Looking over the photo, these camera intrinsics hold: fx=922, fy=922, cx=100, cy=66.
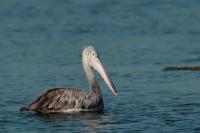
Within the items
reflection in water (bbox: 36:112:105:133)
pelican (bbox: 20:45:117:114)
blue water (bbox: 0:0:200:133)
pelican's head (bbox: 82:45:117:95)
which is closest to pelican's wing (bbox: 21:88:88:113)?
pelican (bbox: 20:45:117:114)

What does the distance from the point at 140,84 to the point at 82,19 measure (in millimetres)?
9435

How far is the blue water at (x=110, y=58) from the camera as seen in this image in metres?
13.4

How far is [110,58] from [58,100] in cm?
493

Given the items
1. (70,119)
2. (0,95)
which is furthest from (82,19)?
(70,119)

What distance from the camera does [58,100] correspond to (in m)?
14.3

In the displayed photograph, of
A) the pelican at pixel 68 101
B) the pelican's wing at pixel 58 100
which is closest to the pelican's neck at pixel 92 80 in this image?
the pelican at pixel 68 101

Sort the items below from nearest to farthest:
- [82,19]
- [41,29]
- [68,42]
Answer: [68,42]
[41,29]
[82,19]

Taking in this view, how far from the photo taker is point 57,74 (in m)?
17.3

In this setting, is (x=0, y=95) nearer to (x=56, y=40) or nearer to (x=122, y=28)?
(x=56, y=40)

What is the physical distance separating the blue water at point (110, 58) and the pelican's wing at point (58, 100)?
273 millimetres

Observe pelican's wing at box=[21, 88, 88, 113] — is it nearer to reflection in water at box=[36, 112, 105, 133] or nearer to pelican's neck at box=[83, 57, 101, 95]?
reflection in water at box=[36, 112, 105, 133]

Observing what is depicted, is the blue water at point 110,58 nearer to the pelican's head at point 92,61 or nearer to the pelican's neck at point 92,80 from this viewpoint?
the pelican's neck at point 92,80

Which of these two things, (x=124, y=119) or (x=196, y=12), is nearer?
(x=124, y=119)

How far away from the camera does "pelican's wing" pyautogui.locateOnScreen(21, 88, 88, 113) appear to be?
14094mm
